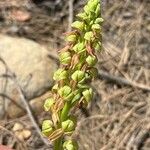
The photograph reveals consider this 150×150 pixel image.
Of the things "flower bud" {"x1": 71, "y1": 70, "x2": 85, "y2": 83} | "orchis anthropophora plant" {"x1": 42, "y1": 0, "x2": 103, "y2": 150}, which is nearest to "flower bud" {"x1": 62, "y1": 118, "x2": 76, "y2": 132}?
"orchis anthropophora plant" {"x1": 42, "y1": 0, "x2": 103, "y2": 150}

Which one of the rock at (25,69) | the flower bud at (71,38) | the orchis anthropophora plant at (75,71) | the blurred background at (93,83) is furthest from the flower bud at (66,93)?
the rock at (25,69)

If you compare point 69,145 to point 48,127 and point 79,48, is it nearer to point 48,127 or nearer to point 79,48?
point 48,127

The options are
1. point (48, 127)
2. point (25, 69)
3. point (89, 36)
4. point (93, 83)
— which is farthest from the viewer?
point (93, 83)

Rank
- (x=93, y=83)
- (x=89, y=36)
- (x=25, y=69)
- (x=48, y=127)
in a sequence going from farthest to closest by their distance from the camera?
(x=93, y=83), (x=25, y=69), (x=48, y=127), (x=89, y=36)

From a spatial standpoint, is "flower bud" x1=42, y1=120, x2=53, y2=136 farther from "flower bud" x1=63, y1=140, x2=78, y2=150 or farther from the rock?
the rock

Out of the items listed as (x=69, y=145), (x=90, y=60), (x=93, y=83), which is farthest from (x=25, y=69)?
(x=90, y=60)

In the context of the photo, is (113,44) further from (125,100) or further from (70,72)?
(70,72)

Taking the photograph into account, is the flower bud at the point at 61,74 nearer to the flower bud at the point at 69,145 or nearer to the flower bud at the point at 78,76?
the flower bud at the point at 78,76
